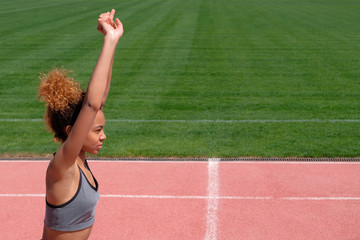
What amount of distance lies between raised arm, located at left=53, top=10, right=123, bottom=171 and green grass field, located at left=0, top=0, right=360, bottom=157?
6.51m

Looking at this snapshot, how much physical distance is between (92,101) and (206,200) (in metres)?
5.01

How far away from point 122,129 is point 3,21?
18783 mm

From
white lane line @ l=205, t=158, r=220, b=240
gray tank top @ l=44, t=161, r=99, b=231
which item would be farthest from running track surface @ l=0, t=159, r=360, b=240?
gray tank top @ l=44, t=161, r=99, b=231

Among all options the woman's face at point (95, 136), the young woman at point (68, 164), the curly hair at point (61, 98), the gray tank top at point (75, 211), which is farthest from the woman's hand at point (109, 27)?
the gray tank top at point (75, 211)

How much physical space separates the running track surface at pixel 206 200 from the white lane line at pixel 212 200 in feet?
0.04

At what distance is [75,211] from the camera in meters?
3.08

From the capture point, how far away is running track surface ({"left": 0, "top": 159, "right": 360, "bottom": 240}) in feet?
21.8

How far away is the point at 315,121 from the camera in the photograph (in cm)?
1140

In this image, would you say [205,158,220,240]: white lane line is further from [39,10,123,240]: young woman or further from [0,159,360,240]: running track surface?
[39,10,123,240]: young woman

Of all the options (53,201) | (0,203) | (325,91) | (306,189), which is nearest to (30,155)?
(0,203)

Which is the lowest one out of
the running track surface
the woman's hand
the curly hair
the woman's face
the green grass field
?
the green grass field

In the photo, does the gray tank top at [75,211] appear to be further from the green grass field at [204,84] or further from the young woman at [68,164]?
the green grass field at [204,84]

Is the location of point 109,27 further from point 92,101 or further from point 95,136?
point 95,136

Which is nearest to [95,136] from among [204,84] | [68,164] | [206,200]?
[68,164]
